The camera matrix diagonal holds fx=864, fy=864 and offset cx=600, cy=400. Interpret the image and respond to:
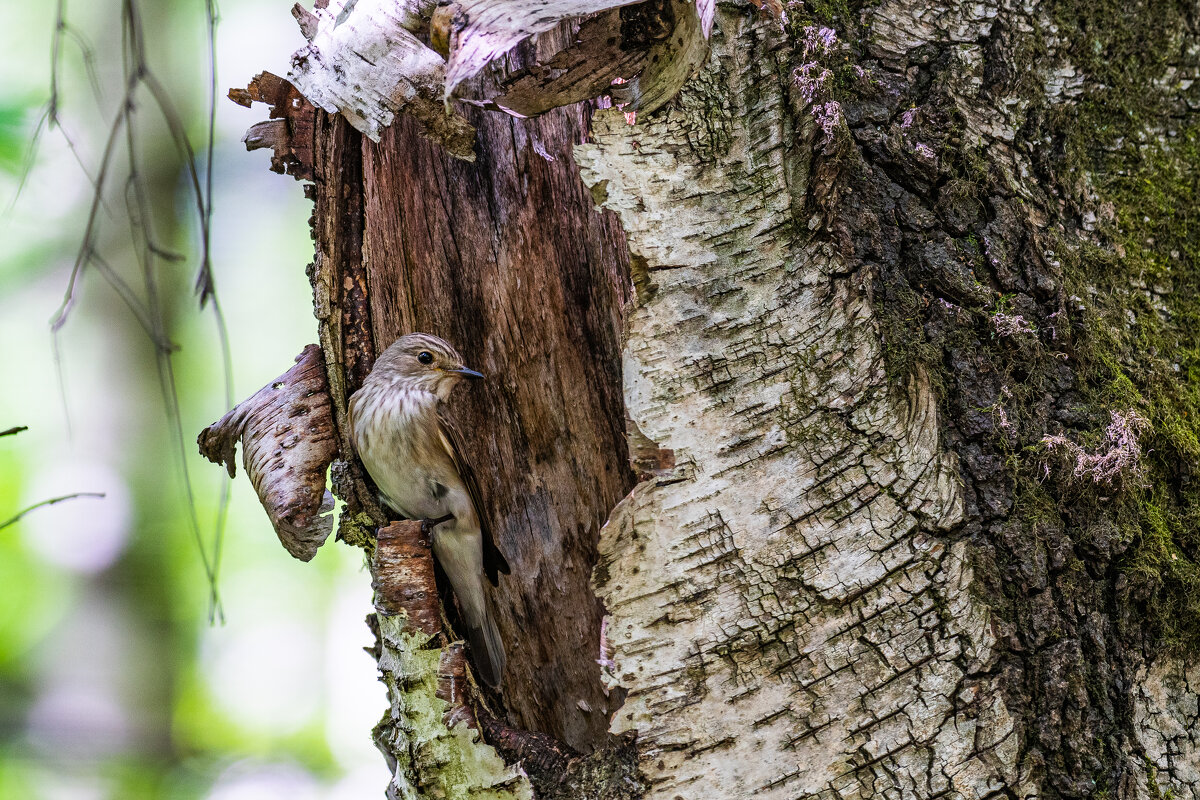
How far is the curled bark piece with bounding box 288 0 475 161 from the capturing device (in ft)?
6.53

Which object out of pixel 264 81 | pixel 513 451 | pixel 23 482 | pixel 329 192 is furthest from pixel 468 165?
pixel 23 482

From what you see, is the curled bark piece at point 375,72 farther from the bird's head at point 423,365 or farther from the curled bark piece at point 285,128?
the bird's head at point 423,365

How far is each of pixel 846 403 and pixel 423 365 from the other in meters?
1.45

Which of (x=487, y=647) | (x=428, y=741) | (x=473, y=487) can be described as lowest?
(x=428, y=741)

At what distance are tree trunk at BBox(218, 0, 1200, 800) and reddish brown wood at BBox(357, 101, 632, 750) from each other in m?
0.01

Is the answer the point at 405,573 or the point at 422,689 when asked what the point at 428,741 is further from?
the point at 405,573

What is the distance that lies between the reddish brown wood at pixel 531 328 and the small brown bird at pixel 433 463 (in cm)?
8

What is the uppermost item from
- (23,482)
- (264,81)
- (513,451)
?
(23,482)

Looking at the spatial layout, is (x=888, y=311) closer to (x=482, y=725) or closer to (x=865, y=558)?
(x=865, y=558)

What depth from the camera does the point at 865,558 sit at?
1.68 metres

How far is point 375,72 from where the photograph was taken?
205cm

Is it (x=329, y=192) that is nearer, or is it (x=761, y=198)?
(x=761, y=198)

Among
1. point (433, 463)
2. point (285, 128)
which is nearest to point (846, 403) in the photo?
point (285, 128)

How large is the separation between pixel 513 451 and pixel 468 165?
30.4 inches
